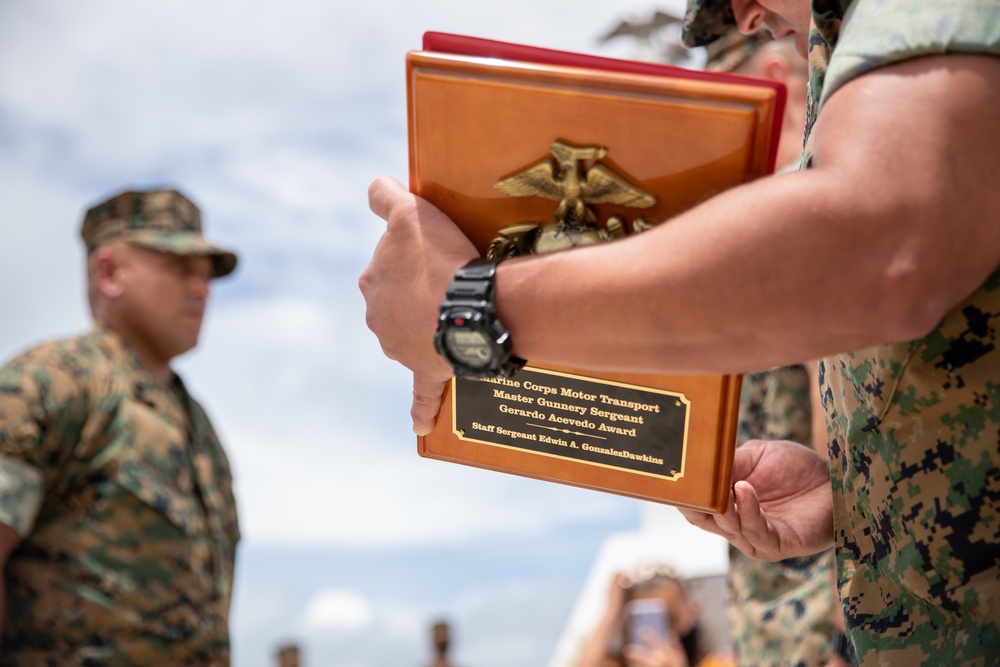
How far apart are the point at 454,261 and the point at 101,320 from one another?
2935mm

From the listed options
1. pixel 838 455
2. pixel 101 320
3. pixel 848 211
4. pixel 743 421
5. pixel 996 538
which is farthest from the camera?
pixel 101 320

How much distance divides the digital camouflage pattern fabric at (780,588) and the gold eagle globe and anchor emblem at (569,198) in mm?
1357

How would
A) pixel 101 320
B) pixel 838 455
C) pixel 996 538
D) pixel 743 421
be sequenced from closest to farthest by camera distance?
pixel 996 538
pixel 838 455
pixel 743 421
pixel 101 320

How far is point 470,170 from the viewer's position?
107 centimetres

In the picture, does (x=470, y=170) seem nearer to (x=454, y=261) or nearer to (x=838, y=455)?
(x=454, y=261)

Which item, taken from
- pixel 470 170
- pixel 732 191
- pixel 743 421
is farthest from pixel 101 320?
pixel 732 191

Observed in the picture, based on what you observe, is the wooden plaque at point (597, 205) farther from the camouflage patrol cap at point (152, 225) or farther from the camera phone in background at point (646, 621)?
the camera phone in background at point (646, 621)

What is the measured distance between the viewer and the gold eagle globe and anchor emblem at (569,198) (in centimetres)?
102

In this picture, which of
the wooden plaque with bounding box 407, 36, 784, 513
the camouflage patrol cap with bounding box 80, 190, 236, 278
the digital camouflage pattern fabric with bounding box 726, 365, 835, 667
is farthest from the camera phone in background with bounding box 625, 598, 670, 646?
the wooden plaque with bounding box 407, 36, 784, 513

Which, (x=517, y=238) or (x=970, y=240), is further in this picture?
(x=517, y=238)

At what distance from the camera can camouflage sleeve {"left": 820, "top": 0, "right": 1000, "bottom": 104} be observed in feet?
2.64

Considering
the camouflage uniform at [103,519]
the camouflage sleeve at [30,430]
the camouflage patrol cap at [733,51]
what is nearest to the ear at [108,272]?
the camouflage uniform at [103,519]

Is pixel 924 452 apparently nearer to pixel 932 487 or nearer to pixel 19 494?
pixel 932 487

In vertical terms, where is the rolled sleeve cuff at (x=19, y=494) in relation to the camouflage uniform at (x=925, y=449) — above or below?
below
